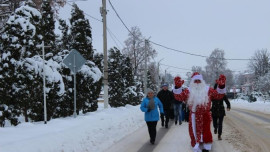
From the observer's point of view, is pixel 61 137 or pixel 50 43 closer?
pixel 61 137

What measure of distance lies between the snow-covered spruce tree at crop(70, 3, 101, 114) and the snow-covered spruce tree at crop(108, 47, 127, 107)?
1439 centimetres

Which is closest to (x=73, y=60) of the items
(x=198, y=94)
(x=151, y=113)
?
(x=151, y=113)

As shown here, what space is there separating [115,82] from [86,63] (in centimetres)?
1579

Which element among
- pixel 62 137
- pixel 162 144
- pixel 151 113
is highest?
pixel 151 113

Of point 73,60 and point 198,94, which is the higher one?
point 73,60

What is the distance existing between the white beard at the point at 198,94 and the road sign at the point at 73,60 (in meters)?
6.56

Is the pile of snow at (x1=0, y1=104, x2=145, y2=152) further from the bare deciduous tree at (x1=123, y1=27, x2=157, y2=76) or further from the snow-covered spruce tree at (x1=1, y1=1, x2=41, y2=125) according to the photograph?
the bare deciduous tree at (x1=123, y1=27, x2=157, y2=76)

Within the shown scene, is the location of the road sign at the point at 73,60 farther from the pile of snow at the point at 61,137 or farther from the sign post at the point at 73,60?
the pile of snow at the point at 61,137

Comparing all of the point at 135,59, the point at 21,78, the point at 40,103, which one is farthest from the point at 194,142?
the point at 135,59

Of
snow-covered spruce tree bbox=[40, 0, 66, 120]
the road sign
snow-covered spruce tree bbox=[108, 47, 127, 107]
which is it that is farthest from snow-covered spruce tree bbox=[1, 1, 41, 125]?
snow-covered spruce tree bbox=[108, 47, 127, 107]

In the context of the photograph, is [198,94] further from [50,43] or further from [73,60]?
[50,43]

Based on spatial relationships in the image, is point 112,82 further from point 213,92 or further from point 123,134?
point 213,92

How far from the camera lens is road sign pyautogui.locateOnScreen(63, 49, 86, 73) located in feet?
41.9

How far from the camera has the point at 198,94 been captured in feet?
23.0
